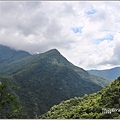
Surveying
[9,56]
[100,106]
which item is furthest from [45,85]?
[9,56]

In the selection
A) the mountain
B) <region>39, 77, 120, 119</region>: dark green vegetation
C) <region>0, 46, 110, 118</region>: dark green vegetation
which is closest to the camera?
<region>39, 77, 120, 119</region>: dark green vegetation

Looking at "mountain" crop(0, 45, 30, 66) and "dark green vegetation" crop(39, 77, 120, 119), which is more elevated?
"mountain" crop(0, 45, 30, 66)

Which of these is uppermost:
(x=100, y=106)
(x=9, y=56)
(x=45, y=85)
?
(x=9, y=56)

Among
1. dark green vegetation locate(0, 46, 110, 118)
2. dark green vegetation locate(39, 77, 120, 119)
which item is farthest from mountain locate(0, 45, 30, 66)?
dark green vegetation locate(39, 77, 120, 119)

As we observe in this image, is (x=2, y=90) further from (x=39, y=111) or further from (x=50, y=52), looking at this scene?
(x=50, y=52)

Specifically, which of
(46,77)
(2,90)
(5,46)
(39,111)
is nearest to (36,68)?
(46,77)

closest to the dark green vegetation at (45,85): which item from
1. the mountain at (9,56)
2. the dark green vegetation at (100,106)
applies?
the dark green vegetation at (100,106)

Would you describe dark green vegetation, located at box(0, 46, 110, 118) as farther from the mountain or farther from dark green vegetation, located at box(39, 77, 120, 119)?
the mountain

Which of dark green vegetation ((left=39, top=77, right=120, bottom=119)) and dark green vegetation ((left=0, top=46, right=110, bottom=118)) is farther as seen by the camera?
dark green vegetation ((left=0, top=46, right=110, bottom=118))

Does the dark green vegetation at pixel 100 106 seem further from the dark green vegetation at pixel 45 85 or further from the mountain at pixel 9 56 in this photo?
the mountain at pixel 9 56

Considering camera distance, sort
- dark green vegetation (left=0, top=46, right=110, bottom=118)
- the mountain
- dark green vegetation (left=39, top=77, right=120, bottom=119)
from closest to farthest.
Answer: dark green vegetation (left=39, top=77, right=120, bottom=119) < dark green vegetation (left=0, top=46, right=110, bottom=118) < the mountain

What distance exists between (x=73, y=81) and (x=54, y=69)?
270 inches

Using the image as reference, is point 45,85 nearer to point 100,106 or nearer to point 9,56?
point 100,106

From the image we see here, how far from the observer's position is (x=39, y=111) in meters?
40.7
